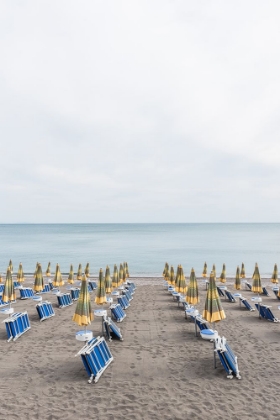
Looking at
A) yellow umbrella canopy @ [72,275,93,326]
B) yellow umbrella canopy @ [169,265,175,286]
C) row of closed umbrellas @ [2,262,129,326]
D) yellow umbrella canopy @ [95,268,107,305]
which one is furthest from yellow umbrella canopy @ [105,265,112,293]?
yellow umbrella canopy @ [169,265,175,286]

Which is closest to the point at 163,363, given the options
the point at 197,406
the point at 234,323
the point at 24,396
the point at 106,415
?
the point at 197,406

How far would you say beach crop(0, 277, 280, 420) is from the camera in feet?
20.0

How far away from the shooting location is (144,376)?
757 cm

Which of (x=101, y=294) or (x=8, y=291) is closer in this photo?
(x=101, y=294)

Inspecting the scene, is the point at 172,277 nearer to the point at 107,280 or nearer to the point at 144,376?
the point at 107,280

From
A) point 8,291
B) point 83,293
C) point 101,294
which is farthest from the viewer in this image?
point 8,291

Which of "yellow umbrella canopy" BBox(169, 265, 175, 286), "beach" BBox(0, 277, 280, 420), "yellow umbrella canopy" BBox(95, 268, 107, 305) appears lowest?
"beach" BBox(0, 277, 280, 420)

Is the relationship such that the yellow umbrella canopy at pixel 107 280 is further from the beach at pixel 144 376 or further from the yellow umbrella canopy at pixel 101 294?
the yellow umbrella canopy at pixel 101 294

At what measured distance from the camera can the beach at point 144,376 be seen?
609 centimetres

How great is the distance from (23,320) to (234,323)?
8634 millimetres

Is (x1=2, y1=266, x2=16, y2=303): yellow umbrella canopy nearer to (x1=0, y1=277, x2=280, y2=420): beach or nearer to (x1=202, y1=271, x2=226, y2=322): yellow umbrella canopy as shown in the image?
(x1=0, y1=277, x2=280, y2=420): beach

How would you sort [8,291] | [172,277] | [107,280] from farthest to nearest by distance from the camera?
1. [172,277]
2. [107,280]
3. [8,291]

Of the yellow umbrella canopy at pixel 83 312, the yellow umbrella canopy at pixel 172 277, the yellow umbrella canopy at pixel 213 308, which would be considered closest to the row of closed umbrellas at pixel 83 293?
the yellow umbrella canopy at pixel 83 312

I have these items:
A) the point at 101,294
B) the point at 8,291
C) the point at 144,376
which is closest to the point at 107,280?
the point at 101,294
